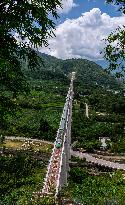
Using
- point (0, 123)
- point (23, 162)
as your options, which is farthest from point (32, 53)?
point (23, 162)

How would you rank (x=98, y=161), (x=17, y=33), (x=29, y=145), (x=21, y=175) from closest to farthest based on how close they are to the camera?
(x=17, y=33)
(x=21, y=175)
(x=98, y=161)
(x=29, y=145)

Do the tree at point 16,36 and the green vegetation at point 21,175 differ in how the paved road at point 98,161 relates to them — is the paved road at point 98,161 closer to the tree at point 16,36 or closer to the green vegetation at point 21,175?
the green vegetation at point 21,175

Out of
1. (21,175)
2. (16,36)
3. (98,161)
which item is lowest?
(98,161)

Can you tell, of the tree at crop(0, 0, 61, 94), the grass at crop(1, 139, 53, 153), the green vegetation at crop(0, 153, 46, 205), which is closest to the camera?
the tree at crop(0, 0, 61, 94)

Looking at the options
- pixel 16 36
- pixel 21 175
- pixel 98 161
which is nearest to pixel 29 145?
pixel 98 161

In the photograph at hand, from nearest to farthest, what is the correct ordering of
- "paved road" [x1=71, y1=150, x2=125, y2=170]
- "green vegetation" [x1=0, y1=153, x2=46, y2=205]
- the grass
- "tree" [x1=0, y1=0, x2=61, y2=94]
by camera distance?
"tree" [x1=0, y1=0, x2=61, y2=94], "green vegetation" [x1=0, y1=153, x2=46, y2=205], "paved road" [x1=71, y1=150, x2=125, y2=170], the grass

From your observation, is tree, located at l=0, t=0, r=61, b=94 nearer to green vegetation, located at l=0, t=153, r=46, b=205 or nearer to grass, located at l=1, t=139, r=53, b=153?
green vegetation, located at l=0, t=153, r=46, b=205

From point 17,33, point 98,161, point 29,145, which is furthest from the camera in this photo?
point 29,145

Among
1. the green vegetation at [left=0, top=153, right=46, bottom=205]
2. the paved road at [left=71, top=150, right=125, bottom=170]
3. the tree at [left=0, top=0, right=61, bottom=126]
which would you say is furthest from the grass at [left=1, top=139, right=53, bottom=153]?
the tree at [left=0, top=0, right=61, bottom=126]

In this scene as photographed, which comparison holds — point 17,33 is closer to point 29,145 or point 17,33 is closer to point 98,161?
point 98,161

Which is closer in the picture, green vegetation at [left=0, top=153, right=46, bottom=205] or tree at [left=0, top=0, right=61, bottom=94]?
tree at [left=0, top=0, right=61, bottom=94]

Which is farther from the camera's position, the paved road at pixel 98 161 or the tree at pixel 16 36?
the paved road at pixel 98 161

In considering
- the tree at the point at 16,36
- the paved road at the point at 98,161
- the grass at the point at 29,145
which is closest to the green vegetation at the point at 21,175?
the grass at the point at 29,145
